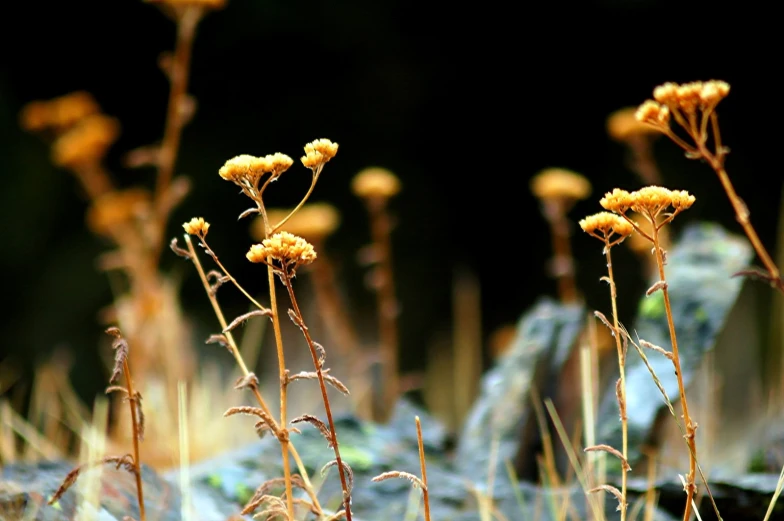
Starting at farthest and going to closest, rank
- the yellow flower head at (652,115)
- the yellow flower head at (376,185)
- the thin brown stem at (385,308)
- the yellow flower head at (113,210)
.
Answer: the yellow flower head at (113,210)
the thin brown stem at (385,308)
the yellow flower head at (376,185)
the yellow flower head at (652,115)

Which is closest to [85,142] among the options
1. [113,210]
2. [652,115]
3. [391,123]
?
[113,210]

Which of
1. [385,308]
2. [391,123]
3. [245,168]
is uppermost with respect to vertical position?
[391,123]

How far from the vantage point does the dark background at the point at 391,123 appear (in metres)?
3.21

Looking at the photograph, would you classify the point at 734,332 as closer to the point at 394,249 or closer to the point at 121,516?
the point at 394,249

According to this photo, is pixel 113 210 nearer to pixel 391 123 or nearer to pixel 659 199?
pixel 391 123

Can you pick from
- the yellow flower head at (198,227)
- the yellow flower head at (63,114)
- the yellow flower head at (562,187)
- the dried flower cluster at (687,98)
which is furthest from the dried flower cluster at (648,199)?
the yellow flower head at (63,114)

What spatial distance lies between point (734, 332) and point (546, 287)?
890 millimetres

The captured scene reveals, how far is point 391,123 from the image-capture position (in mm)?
3479

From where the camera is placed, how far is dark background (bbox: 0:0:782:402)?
3.21m

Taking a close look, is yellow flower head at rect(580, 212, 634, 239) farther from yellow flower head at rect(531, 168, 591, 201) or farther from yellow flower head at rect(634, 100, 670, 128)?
yellow flower head at rect(531, 168, 591, 201)

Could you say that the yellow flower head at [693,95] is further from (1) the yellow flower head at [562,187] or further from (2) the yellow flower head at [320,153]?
(1) the yellow flower head at [562,187]

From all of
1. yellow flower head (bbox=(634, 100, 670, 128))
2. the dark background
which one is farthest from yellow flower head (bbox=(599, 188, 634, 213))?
the dark background

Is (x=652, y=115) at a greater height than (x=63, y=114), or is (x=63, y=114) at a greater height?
(x=63, y=114)

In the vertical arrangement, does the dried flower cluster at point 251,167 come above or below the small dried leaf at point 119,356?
above
